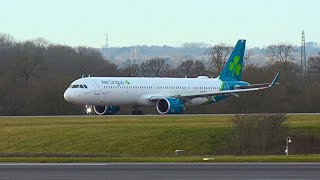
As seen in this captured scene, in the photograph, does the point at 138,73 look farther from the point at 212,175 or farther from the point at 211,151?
the point at 212,175

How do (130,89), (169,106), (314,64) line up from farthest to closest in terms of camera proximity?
(314,64) → (130,89) → (169,106)

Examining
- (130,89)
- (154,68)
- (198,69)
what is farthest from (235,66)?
(154,68)

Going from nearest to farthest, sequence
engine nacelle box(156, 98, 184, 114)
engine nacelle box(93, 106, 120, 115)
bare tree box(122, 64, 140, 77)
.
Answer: engine nacelle box(156, 98, 184, 114) < engine nacelle box(93, 106, 120, 115) < bare tree box(122, 64, 140, 77)

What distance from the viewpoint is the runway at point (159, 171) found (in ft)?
79.2

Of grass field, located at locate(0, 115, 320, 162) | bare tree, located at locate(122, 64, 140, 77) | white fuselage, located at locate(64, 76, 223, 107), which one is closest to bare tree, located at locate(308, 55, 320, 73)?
bare tree, located at locate(122, 64, 140, 77)

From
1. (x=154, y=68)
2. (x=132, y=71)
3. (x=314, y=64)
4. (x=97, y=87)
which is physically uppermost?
(x=314, y=64)

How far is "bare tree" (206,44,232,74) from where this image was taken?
11462cm

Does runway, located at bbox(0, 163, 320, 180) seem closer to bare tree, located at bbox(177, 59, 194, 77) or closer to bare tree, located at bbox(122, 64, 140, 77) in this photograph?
bare tree, located at bbox(122, 64, 140, 77)

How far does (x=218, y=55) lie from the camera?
118188 mm

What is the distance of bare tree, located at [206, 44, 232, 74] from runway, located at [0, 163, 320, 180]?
270 feet

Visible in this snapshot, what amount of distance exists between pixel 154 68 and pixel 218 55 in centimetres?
1246

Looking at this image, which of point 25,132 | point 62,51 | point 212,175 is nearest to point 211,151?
point 25,132

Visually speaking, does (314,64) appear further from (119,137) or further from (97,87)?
(119,137)

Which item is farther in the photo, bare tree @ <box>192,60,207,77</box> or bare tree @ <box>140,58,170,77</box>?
bare tree @ <box>140,58,170,77</box>
